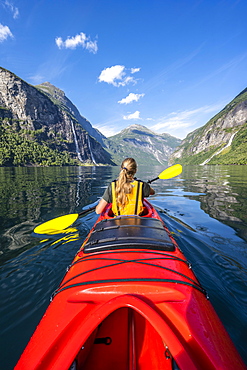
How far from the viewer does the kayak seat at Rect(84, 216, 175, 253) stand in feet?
9.88

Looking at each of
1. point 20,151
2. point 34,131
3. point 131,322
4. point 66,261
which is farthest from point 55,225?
→ point 34,131

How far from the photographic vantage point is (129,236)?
3.25m

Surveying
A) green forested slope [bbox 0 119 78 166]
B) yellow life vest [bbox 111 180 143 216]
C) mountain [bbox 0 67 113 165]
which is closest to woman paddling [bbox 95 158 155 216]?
yellow life vest [bbox 111 180 143 216]

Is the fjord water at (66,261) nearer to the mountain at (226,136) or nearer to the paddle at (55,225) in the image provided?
the paddle at (55,225)

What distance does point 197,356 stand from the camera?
1.48 meters

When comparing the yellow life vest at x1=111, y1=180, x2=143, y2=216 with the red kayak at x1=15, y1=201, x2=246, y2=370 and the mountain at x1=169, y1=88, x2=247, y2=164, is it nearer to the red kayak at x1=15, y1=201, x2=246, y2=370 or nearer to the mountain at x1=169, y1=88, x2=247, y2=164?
the red kayak at x1=15, y1=201, x2=246, y2=370

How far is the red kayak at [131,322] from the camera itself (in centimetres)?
148

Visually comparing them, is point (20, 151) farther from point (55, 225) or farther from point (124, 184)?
point (124, 184)

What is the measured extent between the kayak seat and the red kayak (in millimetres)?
176

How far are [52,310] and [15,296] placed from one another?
2.13 m

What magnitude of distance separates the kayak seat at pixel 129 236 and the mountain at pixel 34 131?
97.6m

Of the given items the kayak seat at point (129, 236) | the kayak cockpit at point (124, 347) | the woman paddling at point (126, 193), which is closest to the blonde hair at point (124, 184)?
the woman paddling at point (126, 193)

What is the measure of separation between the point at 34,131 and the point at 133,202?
160 meters

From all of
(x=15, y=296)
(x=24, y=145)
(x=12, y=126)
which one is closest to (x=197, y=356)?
(x=15, y=296)
